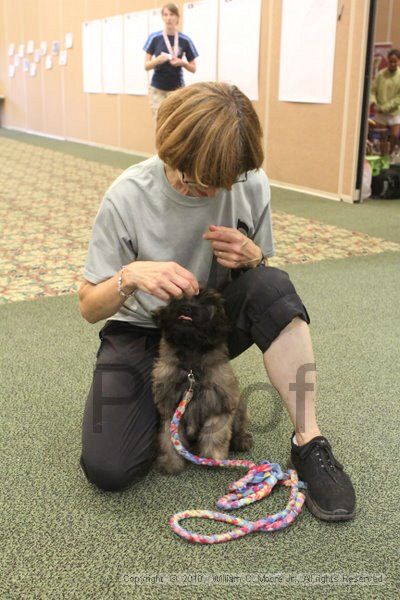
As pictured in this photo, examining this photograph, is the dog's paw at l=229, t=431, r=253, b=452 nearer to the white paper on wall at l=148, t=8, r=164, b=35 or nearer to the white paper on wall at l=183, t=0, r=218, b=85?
the white paper on wall at l=183, t=0, r=218, b=85

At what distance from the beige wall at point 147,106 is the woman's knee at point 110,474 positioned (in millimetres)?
4508

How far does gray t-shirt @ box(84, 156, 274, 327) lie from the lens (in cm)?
156

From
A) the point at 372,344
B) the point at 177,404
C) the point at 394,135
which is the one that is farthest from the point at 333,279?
the point at 394,135

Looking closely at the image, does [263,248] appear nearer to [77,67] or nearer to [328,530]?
[328,530]

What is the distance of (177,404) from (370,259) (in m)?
2.49

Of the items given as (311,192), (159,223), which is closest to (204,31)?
(311,192)

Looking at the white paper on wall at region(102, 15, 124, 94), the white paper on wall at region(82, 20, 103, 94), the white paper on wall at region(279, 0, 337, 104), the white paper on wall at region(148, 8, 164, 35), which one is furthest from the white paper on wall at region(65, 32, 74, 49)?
the white paper on wall at region(279, 0, 337, 104)

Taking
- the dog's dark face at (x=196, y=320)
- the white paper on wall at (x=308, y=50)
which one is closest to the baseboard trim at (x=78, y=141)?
the white paper on wall at (x=308, y=50)

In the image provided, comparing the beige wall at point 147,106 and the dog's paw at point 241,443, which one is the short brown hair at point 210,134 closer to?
the dog's paw at point 241,443

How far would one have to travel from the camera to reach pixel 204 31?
6.92 meters

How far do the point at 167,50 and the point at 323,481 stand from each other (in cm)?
568

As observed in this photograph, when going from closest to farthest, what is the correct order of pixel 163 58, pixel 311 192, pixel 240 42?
pixel 311 192, pixel 163 58, pixel 240 42

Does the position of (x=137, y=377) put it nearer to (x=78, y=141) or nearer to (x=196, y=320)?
(x=196, y=320)

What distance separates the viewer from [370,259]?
372 cm
